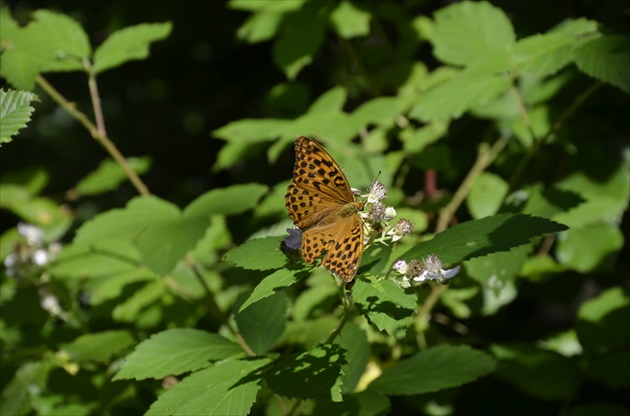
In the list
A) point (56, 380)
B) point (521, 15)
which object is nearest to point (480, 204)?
point (521, 15)

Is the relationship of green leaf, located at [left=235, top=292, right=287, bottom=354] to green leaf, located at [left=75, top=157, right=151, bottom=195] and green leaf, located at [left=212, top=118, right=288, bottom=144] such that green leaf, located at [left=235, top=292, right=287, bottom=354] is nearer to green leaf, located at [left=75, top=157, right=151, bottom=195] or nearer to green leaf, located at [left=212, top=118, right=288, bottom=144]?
green leaf, located at [left=212, top=118, right=288, bottom=144]

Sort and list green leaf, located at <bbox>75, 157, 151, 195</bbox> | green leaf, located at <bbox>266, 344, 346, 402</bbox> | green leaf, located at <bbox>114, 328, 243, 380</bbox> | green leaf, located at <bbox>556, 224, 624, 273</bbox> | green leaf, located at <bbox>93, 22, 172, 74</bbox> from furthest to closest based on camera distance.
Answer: green leaf, located at <bbox>75, 157, 151, 195</bbox> → green leaf, located at <bbox>556, 224, 624, 273</bbox> → green leaf, located at <bbox>93, 22, 172, 74</bbox> → green leaf, located at <bbox>114, 328, 243, 380</bbox> → green leaf, located at <bbox>266, 344, 346, 402</bbox>

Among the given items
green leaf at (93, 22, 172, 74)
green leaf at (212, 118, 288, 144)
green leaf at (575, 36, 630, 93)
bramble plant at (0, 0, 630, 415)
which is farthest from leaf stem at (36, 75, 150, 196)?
green leaf at (575, 36, 630, 93)

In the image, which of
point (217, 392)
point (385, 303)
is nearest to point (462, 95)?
point (385, 303)

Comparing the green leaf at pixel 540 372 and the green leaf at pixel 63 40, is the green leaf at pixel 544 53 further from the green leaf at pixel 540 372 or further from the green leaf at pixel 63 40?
the green leaf at pixel 63 40

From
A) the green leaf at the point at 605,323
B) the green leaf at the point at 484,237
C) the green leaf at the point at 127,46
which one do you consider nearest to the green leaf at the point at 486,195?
the green leaf at the point at 605,323

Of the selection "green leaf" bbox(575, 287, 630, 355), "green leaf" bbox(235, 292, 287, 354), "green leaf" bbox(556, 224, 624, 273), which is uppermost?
"green leaf" bbox(235, 292, 287, 354)

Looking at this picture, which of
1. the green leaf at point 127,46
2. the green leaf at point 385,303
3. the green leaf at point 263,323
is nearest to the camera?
the green leaf at point 385,303
